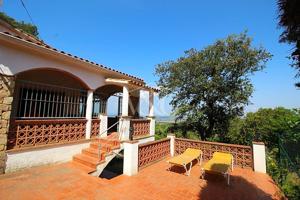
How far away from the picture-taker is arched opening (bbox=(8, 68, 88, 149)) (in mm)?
6945

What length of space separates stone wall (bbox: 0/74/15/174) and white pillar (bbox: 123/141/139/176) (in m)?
4.21

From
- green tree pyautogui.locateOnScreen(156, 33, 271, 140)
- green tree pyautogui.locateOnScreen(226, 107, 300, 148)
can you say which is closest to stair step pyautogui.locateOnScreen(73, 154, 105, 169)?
green tree pyautogui.locateOnScreen(156, 33, 271, 140)

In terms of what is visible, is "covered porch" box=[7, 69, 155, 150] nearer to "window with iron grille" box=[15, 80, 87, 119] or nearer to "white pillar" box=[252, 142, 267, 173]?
"window with iron grille" box=[15, 80, 87, 119]

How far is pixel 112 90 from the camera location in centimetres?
1350

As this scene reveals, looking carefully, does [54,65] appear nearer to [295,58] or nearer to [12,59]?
[12,59]

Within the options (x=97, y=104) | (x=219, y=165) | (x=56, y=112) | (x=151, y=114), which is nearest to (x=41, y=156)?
(x=56, y=112)

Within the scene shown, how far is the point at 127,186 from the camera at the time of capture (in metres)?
6.35

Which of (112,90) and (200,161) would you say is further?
(112,90)

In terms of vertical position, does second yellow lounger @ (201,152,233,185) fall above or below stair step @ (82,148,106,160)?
below

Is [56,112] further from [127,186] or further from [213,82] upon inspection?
[213,82]

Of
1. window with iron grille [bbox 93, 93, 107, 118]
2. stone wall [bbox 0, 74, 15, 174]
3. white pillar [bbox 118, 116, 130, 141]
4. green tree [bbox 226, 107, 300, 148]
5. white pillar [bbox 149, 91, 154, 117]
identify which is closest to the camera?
stone wall [bbox 0, 74, 15, 174]

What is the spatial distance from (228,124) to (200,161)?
6.15 m

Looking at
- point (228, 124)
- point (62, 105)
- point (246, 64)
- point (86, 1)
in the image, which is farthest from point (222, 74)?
point (62, 105)

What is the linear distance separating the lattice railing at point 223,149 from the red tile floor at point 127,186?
112cm
